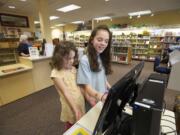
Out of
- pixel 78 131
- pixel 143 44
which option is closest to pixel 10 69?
pixel 78 131

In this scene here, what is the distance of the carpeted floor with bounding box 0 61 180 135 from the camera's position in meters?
2.08

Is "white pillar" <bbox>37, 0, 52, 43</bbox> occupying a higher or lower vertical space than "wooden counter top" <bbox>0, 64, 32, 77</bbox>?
higher

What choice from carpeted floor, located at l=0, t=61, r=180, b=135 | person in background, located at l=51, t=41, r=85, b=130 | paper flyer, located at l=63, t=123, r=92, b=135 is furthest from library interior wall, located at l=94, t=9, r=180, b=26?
paper flyer, located at l=63, t=123, r=92, b=135

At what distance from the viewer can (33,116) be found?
2453 millimetres

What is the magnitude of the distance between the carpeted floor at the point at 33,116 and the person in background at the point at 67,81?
1117 millimetres

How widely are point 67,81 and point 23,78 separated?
8.59 feet

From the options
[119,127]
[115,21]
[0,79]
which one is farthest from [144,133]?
[115,21]

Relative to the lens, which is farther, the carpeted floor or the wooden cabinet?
the wooden cabinet

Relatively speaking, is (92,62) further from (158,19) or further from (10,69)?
(158,19)

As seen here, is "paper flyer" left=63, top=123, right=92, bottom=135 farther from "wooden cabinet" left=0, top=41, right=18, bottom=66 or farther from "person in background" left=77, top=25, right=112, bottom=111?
"wooden cabinet" left=0, top=41, right=18, bottom=66

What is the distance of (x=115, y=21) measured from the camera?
9367mm

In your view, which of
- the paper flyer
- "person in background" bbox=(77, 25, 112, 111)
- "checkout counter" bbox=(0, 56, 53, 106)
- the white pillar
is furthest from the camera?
the white pillar

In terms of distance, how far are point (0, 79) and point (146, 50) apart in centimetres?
812

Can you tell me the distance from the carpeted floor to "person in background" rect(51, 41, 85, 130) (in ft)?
3.66
